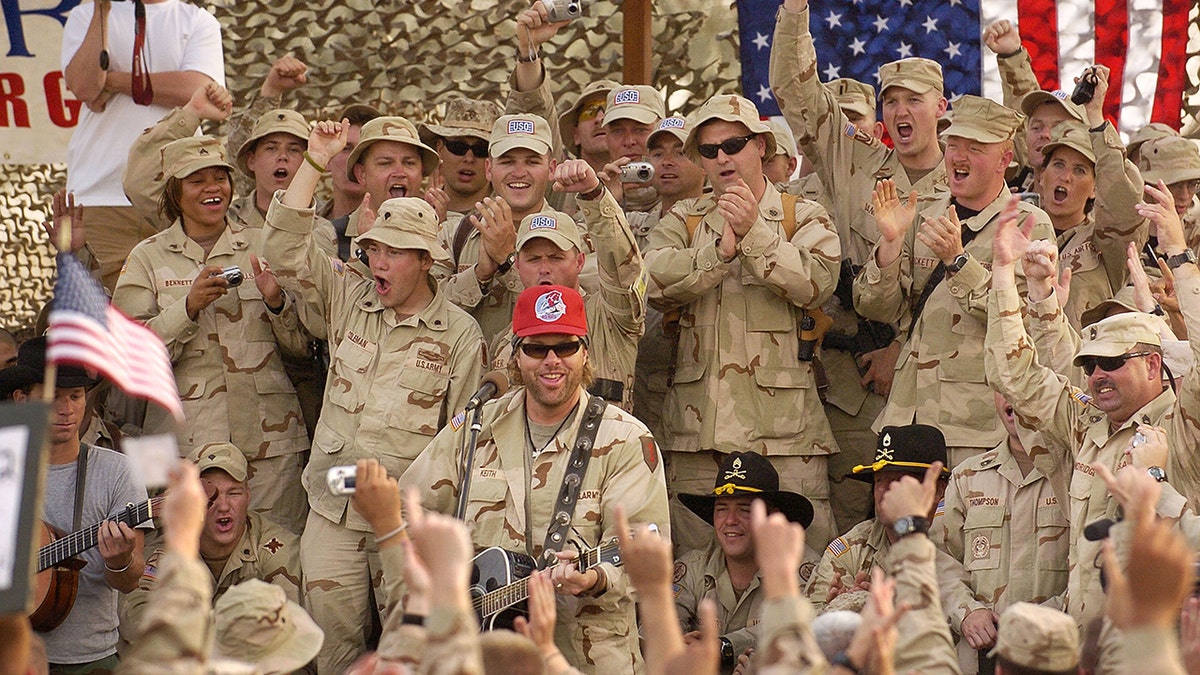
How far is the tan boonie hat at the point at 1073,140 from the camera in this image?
8547mm

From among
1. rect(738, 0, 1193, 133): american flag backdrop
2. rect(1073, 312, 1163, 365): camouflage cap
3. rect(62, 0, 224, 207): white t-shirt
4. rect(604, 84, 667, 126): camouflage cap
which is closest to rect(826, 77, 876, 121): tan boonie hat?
rect(738, 0, 1193, 133): american flag backdrop

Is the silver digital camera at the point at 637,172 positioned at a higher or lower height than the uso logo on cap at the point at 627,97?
lower

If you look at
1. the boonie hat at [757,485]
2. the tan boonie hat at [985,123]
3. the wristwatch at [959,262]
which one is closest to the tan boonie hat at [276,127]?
the boonie hat at [757,485]

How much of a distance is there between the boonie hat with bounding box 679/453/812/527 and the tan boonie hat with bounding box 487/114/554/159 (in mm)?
A: 1801

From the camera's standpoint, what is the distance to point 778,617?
173 inches

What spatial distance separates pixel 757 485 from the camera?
7883 millimetres

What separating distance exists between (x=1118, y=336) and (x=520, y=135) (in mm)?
3107

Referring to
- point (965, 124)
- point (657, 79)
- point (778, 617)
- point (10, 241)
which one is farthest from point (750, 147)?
point (10, 241)

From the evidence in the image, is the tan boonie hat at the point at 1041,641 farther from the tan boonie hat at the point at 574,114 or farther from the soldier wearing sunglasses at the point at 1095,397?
the tan boonie hat at the point at 574,114

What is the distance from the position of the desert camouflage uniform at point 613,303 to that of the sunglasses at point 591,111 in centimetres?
193

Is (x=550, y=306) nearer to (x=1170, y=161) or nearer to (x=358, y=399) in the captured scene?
(x=358, y=399)

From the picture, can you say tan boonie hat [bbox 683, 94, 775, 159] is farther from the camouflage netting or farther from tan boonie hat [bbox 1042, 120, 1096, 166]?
the camouflage netting

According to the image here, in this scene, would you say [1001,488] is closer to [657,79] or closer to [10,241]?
[657,79]

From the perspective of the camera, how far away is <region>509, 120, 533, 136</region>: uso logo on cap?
866 cm
